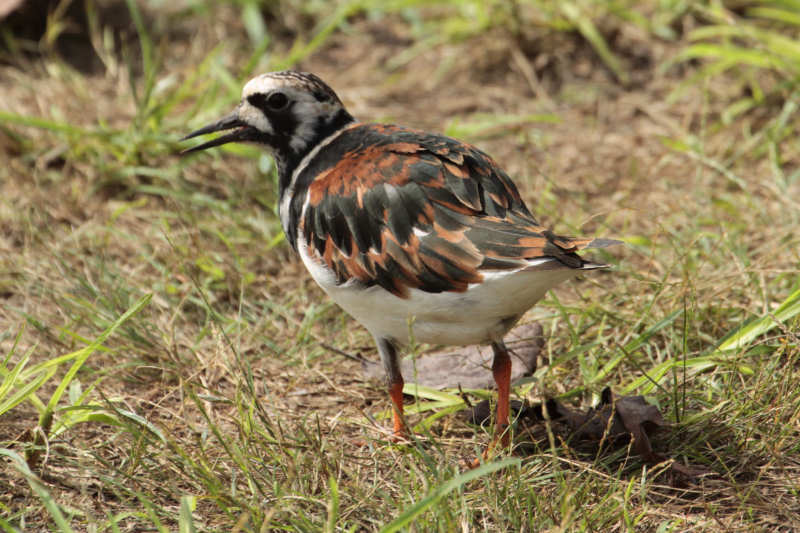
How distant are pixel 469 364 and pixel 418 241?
1.08 metres

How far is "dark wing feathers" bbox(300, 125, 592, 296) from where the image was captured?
10.8 ft

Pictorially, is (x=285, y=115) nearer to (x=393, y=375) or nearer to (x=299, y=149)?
(x=299, y=149)

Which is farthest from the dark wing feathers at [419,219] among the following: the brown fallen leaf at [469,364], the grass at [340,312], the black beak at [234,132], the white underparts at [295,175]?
the brown fallen leaf at [469,364]

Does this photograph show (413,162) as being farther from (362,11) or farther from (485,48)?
(362,11)

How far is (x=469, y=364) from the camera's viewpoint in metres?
4.30

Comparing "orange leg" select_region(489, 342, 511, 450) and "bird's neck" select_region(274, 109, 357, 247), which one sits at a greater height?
"bird's neck" select_region(274, 109, 357, 247)

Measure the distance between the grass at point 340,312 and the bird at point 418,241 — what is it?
477 mm

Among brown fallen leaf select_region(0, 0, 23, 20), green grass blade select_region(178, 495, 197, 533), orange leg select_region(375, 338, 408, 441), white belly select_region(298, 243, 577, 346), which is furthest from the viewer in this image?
brown fallen leaf select_region(0, 0, 23, 20)

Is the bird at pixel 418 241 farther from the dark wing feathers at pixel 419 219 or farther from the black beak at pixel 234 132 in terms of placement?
the black beak at pixel 234 132

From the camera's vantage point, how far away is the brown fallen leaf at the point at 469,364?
414cm

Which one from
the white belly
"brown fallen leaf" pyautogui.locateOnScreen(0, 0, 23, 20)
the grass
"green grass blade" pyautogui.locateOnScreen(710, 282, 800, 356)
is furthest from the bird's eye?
"brown fallen leaf" pyautogui.locateOnScreen(0, 0, 23, 20)

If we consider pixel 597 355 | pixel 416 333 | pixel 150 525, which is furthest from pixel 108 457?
pixel 597 355

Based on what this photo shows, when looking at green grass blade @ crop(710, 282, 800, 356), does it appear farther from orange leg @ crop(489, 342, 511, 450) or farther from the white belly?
the white belly

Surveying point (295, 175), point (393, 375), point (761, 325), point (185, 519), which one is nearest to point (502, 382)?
point (393, 375)
